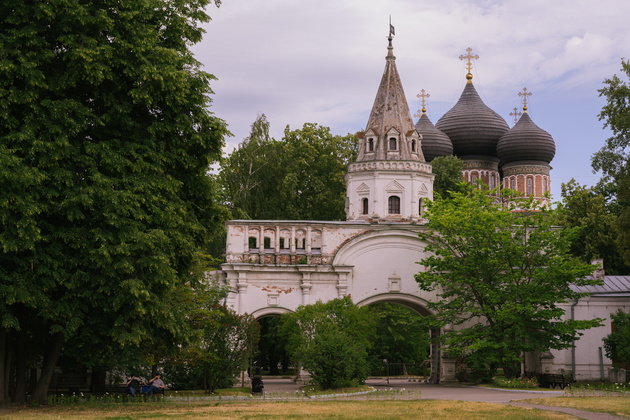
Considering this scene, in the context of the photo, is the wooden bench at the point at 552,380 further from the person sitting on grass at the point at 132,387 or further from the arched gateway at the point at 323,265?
the person sitting on grass at the point at 132,387

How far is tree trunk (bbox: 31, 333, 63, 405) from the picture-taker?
21828 mm

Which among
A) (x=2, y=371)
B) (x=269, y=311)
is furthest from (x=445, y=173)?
(x=2, y=371)

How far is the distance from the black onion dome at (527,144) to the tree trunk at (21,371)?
1837 inches

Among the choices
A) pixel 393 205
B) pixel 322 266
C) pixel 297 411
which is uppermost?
pixel 393 205

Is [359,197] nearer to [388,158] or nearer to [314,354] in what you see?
[388,158]

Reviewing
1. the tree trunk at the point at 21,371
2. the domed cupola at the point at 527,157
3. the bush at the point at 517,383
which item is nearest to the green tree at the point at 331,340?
the bush at the point at 517,383

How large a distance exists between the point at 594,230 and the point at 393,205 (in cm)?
1969

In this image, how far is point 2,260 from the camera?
66.4 ft

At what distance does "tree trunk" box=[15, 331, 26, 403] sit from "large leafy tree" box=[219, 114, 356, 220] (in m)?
33.0

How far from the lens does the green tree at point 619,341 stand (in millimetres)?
36125

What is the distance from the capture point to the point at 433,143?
60938 millimetres

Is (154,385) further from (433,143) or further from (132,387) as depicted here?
(433,143)

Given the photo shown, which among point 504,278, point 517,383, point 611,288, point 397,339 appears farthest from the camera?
point 397,339

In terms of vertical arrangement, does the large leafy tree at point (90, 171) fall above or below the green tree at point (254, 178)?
below
